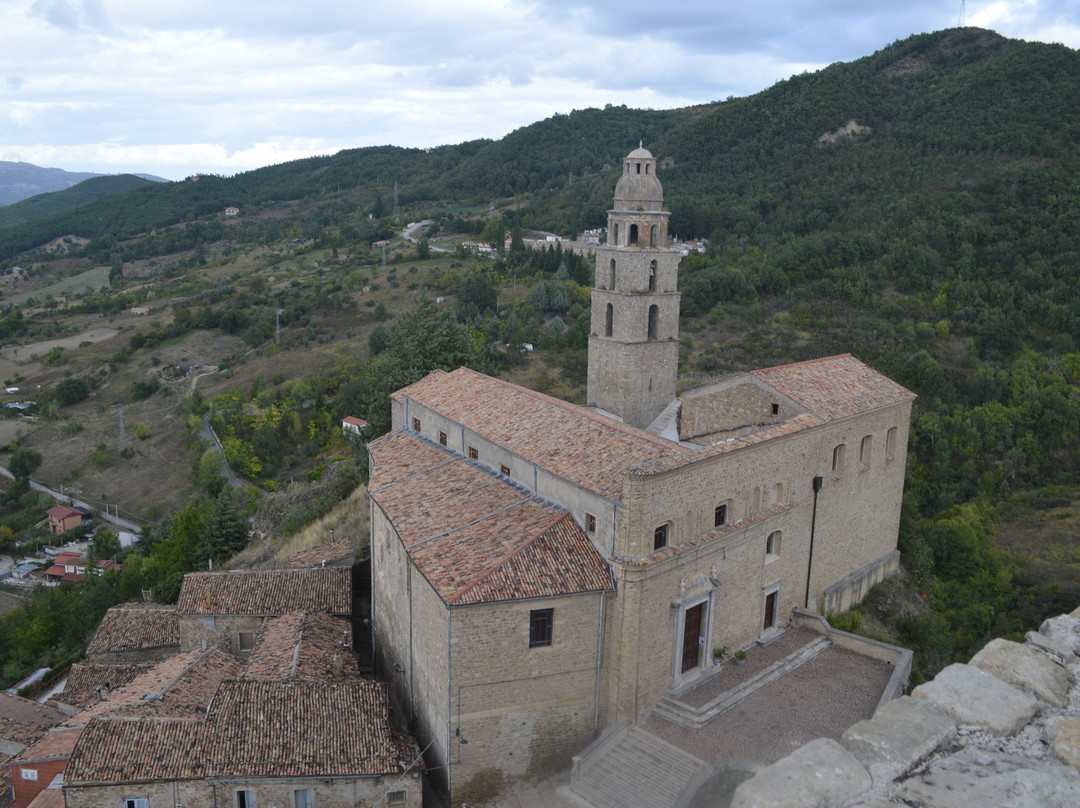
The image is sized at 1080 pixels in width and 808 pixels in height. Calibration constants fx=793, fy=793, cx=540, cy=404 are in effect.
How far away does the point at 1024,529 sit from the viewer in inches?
1511

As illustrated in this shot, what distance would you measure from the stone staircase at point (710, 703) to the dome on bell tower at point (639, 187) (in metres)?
14.5

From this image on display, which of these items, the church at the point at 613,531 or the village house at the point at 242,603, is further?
the village house at the point at 242,603

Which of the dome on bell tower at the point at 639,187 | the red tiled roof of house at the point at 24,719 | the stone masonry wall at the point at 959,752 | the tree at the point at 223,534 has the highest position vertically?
the dome on bell tower at the point at 639,187

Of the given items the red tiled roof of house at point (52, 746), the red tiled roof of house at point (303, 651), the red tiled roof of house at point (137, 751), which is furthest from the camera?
the red tiled roof of house at point (303, 651)

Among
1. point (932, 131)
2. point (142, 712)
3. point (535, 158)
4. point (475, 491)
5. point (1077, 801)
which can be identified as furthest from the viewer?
point (535, 158)

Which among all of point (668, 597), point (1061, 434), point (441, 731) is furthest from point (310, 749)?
point (1061, 434)

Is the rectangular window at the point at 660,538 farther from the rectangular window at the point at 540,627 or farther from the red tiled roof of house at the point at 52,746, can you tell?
the red tiled roof of house at the point at 52,746

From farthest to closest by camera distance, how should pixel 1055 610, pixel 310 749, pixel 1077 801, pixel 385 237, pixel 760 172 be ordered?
pixel 385 237
pixel 760 172
pixel 1055 610
pixel 310 749
pixel 1077 801

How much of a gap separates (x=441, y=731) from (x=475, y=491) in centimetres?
589

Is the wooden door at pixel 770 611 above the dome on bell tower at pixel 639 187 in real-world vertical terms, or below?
below

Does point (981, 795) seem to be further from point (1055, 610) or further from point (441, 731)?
point (1055, 610)

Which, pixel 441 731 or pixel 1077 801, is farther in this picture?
pixel 441 731

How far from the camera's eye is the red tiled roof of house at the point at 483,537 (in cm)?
1572

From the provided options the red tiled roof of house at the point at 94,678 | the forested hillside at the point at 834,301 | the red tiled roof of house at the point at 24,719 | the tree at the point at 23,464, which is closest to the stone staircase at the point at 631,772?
the forested hillside at the point at 834,301
